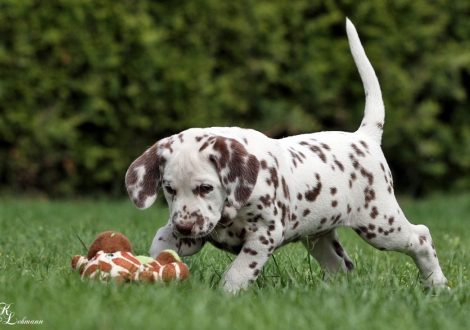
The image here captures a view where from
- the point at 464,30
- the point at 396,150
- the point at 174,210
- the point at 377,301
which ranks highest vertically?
the point at 464,30

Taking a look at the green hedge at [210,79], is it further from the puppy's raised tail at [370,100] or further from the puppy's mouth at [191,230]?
the puppy's mouth at [191,230]

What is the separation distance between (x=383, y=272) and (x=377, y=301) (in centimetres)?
109

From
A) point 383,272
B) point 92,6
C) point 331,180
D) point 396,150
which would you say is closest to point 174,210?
point 331,180

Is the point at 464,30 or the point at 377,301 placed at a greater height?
the point at 464,30

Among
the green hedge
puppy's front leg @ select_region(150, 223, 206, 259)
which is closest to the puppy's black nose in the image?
puppy's front leg @ select_region(150, 223, 206, 259)

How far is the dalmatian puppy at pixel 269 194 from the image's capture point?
3693 mm

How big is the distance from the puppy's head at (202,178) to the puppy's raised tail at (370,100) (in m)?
1.24

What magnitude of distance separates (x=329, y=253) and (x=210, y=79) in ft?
17.4

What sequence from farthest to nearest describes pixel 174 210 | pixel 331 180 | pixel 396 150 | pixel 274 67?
pixel 396 150, pixel 274 67, pixel 331 180, pixel 174 210

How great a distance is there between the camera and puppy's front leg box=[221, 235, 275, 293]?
3729mm

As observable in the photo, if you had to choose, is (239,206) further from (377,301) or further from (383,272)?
(383,272)

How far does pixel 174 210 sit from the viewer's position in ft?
12.0
